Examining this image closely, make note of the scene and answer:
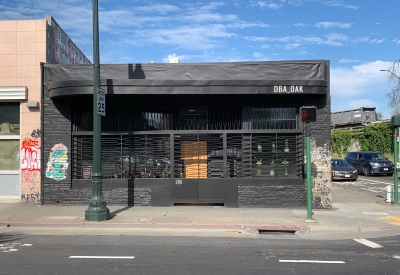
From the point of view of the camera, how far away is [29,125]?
556 inches

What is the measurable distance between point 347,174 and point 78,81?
1723cm

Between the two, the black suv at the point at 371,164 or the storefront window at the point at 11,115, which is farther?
the black suv at the point at 371,164

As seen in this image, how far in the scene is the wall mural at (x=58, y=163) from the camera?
13930 millimetres

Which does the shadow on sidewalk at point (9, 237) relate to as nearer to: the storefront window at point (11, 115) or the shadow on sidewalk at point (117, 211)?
the shadow on sidewalk at point (117, 211)

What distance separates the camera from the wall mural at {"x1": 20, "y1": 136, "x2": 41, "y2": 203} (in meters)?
14.1

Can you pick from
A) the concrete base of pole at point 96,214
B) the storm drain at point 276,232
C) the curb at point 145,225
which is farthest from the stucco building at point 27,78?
the storm drain at point 276,232

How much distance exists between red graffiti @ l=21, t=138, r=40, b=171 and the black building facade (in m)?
0.32

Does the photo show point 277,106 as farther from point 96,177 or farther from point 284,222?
point 96,177

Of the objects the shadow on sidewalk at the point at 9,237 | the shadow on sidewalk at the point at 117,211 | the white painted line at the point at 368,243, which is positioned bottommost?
the white painted line at the point at 368,243

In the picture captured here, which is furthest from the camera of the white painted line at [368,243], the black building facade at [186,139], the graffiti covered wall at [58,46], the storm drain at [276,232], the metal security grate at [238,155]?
the graffiti covered wall at [58,46]

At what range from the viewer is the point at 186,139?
549 inches

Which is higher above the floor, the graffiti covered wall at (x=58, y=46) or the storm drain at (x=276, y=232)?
the graffiti covered wall at (x=58, y=46)

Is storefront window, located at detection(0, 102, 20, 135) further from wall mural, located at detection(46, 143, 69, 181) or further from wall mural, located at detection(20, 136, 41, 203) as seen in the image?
wall mural, located at detection(46, 143, 69, 181)

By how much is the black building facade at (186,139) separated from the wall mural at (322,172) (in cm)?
28
